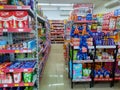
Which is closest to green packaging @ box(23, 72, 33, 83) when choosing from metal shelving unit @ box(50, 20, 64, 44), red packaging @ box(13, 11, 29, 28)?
red packaging @ box(13, 11, 29, 28)

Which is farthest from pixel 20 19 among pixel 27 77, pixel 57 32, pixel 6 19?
pixel 57 32

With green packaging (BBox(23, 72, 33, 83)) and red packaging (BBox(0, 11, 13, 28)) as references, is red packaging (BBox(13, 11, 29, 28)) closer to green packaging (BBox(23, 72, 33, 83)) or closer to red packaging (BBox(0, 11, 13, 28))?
red packaging (BBox(0, 11, 13, 28))

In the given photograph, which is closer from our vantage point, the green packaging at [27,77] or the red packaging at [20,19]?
the red packaging at [20,19]

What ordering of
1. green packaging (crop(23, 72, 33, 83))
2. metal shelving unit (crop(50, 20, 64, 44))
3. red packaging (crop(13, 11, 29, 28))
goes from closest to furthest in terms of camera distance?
red packaging (crop(13, 11, 29, 28)) → green packaging (crop(23, 72, 33, 83)) → metal shelving unit (crop(50, 20, 64, 44))

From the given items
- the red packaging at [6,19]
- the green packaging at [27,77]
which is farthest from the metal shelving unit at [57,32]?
the red packaging at [6,19]

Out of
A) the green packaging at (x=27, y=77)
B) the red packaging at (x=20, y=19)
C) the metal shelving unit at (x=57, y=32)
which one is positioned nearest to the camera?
the red packaging at (x=20, y=19)

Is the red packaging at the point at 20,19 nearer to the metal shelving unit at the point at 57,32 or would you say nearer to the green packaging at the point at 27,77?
the green packaging at the point at 27,77

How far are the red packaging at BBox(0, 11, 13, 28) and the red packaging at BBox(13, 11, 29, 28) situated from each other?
0.07 metres

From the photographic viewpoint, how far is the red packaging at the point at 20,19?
254 cm

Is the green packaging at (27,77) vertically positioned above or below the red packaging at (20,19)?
below

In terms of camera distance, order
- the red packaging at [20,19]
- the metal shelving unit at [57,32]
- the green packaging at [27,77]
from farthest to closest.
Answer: the metal shelving unit at [57,32]
the green packaging at [27,77]
the red packaging at [20,19]

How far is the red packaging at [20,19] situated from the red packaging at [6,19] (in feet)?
0.24

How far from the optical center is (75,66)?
361 cm

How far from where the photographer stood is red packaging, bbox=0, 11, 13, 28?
2.56 m
